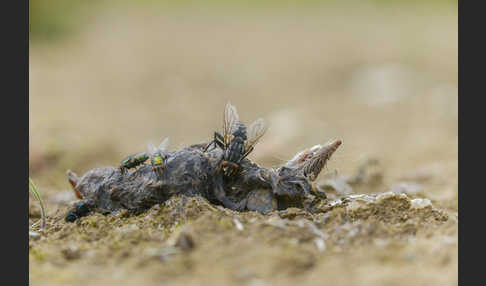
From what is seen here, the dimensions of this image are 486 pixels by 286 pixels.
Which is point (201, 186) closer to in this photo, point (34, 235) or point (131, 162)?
point (131, 162)

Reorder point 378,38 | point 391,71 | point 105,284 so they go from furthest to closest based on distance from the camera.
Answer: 1. point 378,38
2. point 391,71
3. point 105,284

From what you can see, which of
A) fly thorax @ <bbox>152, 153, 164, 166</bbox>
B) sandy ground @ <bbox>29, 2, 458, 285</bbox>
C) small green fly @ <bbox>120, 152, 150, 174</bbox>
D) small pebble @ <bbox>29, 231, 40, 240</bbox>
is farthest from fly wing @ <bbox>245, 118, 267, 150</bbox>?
small pebble @ <bbox>29, 231, 40, 240</bbox>

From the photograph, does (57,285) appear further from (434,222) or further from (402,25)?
(402,25)

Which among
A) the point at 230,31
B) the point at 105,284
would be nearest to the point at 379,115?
the point at 230,31

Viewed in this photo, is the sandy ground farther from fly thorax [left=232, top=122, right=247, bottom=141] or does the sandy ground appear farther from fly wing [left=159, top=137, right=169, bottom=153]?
fly thorax [left=232, top=122, right=247, bottom=141]

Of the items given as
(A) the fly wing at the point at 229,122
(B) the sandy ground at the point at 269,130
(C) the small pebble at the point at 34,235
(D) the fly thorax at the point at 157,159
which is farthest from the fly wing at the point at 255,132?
(C) the small pebble at the point at 34,235

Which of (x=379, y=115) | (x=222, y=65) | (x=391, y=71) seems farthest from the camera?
(x=222, y=65)
